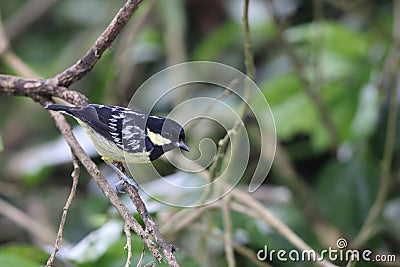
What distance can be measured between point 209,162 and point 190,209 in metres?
0.13

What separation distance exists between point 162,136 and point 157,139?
0.4 inches

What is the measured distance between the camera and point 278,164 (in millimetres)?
1807

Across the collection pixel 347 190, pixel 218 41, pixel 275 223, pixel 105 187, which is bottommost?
pixel 347 190

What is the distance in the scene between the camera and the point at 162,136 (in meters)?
0.81

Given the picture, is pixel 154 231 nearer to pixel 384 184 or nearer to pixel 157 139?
pixel 157 139

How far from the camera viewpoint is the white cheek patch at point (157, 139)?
0.81m

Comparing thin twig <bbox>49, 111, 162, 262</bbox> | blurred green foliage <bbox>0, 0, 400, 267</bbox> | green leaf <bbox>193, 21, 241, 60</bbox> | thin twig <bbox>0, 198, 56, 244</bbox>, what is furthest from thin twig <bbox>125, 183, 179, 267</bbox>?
green leaf <bbox>193, 21, 241, 60</bbox>

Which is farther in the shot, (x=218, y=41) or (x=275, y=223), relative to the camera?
(x=218, y=41)

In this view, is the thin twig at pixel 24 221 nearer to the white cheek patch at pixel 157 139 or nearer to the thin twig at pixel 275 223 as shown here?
the thin twig at pixel 275 223

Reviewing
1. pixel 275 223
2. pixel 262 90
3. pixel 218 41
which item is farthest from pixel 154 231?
pixel 218 41

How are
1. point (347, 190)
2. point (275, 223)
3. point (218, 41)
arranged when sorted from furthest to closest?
point (218, 41) → point (347, 190) → point (275, 223)

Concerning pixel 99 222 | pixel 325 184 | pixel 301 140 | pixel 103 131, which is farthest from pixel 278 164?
pixel 103 131

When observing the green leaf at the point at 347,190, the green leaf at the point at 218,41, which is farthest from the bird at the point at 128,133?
the green leaf at the point at 218,41

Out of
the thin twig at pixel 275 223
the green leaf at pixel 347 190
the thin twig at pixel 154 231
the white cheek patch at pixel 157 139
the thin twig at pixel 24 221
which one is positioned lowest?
the green leaf at pixel 347 190
